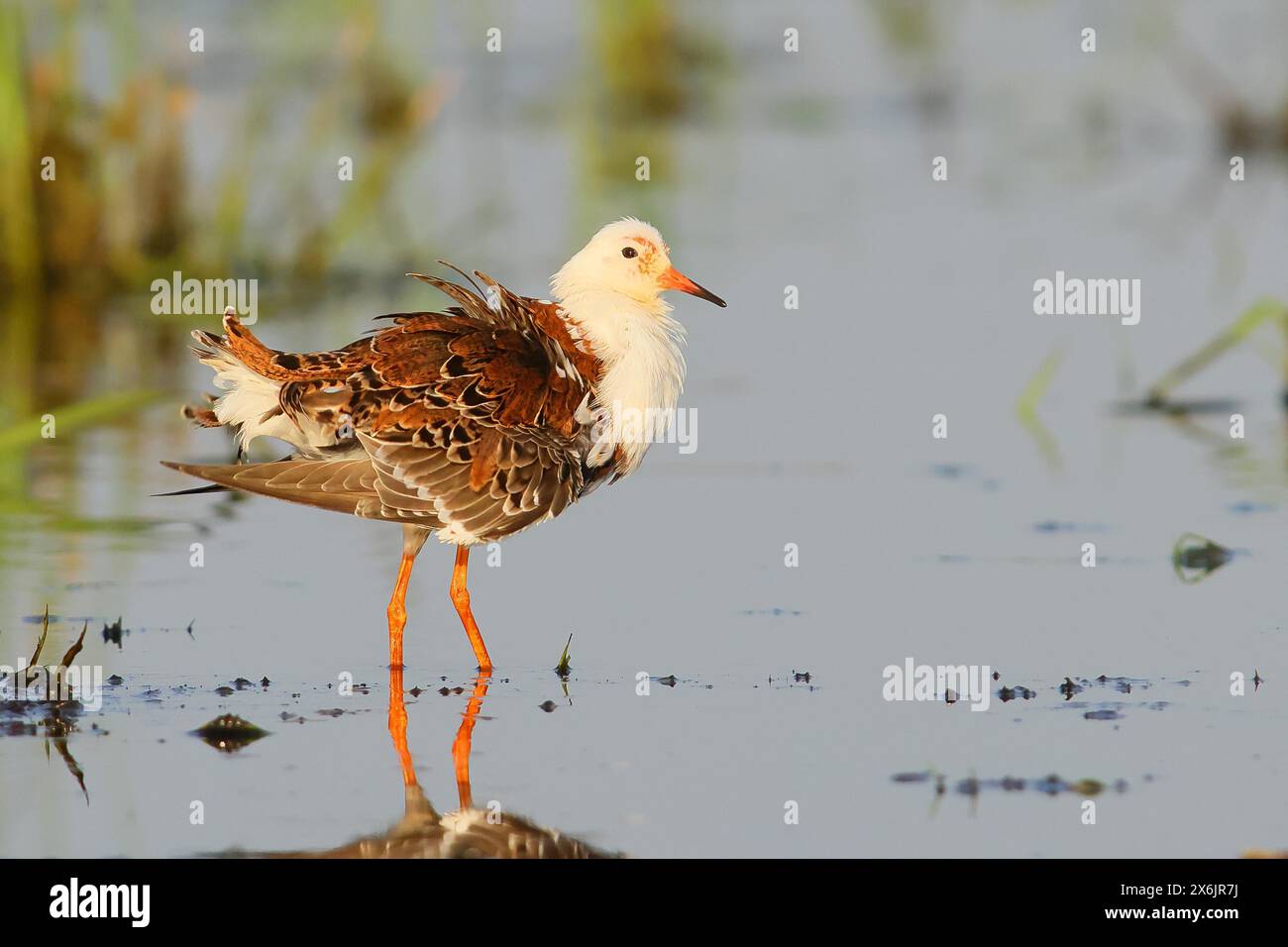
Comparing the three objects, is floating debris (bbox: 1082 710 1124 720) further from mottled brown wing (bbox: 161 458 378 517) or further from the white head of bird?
mottled brown wing (bbox: 161 458 378 517)

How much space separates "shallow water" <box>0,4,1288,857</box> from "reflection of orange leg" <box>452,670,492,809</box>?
0.14 ft

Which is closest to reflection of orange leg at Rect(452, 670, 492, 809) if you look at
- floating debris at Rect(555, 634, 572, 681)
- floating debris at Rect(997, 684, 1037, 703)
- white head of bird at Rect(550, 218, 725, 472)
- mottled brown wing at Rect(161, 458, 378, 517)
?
floating debris at Rect(555, 634, 572, 681)

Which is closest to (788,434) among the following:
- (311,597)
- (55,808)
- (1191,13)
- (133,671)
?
(311,597)

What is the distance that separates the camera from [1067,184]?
21.5 m

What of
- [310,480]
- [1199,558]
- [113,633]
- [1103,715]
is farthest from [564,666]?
[1199,558]

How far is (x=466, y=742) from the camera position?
25.4 ft

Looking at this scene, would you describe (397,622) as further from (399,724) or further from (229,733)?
(229,733)

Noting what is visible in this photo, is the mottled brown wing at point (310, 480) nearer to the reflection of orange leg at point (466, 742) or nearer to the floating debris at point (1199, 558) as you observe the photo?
the reflection of orange leg at point (466, 742)

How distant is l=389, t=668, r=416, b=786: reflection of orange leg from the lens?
743cm

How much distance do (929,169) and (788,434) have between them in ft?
31.9

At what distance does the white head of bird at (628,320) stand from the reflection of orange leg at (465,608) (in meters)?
0.78

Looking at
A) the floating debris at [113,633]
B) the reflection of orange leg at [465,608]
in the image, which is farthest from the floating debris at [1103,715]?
the floating debris at [113,633]

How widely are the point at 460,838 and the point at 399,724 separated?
1.26 m

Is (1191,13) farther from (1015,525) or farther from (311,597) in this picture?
(311,597)
